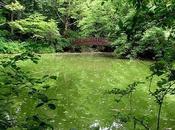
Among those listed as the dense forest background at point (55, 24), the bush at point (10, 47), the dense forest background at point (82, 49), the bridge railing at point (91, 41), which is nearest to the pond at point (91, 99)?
the dense forest background at point (82, 49)

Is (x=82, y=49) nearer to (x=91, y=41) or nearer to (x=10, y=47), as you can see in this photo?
(x=91, y=41)

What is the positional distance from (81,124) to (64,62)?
38.2ft

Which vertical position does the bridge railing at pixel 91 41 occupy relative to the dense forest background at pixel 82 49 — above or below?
below

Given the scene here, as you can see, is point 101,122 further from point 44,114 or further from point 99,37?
point 99,37

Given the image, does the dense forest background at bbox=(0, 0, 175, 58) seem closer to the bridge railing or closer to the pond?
the bridge railing

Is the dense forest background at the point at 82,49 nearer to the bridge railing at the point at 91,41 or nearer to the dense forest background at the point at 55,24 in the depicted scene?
the dense forest background at the point at 55,24

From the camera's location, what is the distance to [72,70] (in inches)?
627

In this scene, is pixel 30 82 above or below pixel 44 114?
above

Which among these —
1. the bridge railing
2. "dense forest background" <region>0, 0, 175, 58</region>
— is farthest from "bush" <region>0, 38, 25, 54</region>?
the bridge railing

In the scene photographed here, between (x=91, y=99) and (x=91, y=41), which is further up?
(x=91, y=99)

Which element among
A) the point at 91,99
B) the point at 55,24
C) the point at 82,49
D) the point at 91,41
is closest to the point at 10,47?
the point at 55,24

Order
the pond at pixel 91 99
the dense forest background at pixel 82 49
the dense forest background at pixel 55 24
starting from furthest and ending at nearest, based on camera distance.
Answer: the dense forest background at pixel 55 24, the pond at pixel 91 99, the dense forest background at pixel 82 49

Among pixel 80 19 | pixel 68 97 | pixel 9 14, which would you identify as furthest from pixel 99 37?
pixel 68 97

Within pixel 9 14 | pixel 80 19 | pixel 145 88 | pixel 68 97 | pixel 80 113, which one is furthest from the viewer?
pixel 80 19
